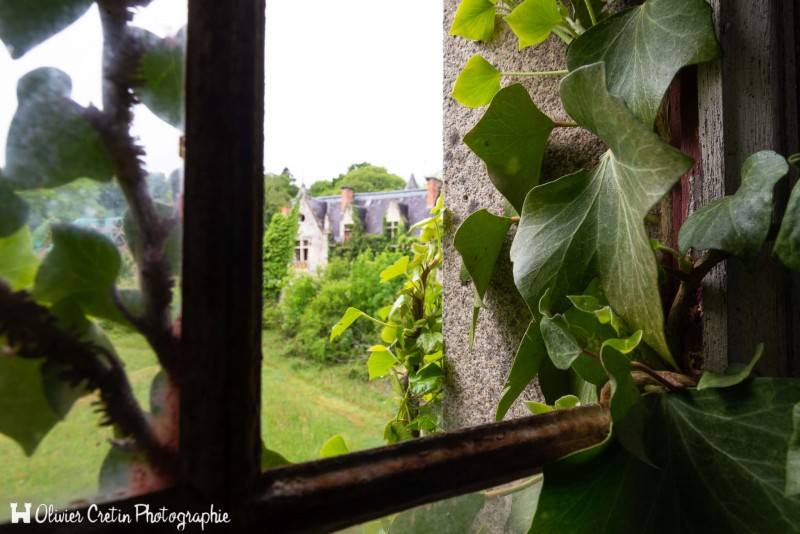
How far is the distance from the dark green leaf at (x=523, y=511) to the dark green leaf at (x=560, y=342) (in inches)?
3.0

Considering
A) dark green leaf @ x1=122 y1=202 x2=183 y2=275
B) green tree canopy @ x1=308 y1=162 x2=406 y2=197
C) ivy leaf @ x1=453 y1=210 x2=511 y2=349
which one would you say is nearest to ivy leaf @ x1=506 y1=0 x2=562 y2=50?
ivy leaf @ x1=453 y1=210 x2=511 y2=349

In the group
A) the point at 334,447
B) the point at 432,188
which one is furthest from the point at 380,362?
the point at 432,188

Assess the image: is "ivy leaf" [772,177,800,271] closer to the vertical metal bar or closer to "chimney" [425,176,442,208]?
the vertical metal bar

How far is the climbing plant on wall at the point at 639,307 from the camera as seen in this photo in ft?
0.85

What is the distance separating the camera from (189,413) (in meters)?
0.16

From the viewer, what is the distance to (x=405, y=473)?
0.19 meters

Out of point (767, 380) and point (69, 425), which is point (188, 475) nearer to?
point (69, 425)

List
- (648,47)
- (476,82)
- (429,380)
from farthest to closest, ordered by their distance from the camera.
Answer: (429,380) → (476,82) → (648,47)

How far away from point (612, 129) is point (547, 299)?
0.37 feet

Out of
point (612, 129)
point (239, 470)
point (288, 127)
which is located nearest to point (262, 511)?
point (239, 470)

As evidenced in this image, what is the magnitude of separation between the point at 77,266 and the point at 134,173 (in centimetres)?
3

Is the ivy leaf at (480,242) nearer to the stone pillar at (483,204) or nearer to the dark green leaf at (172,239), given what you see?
the stone pillar at (483,204)

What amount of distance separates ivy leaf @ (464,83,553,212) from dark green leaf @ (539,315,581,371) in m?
0.15

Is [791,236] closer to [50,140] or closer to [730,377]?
[730,377]
